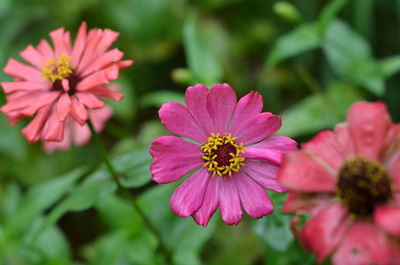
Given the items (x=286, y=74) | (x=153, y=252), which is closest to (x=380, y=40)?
(x=286, y=74)

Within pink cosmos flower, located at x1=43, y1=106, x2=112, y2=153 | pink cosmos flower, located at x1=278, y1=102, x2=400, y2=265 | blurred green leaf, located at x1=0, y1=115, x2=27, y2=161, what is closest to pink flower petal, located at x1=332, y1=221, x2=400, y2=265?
pink cosmos flower, located at x1=278, y1=102, x2=400, y2=265

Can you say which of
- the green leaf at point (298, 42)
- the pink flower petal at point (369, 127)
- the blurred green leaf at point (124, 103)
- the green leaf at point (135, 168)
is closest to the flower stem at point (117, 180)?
the green leaf at point (135, 168)

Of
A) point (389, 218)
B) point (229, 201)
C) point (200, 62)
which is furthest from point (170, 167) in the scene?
point (200, 62)

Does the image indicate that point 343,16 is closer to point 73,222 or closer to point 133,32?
point 133,32

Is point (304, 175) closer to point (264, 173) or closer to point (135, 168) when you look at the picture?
point (264, 173)

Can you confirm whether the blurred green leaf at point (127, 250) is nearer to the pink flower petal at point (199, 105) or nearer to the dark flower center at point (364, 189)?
the pink flower petal at point (199, 105)

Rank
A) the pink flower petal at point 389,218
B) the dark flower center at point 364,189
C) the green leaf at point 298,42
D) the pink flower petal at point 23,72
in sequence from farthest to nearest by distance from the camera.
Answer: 1. the green leaf at point 298,42
2. the pink flower petal at point 23,72
3. the dark flower center at point 364,189
4. the pink flower petal at point 389,218
